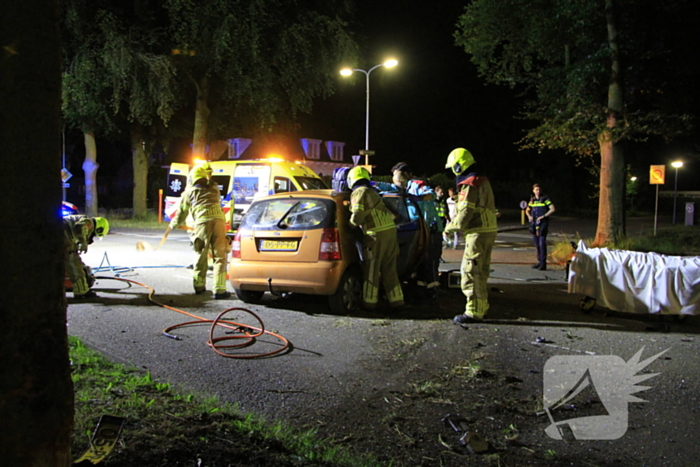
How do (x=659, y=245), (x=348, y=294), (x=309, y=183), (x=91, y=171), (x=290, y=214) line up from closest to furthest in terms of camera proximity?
(x=348, y=294) < (x=290, y=214) < (x=659, y=245) < (x=309, y=183) < (x=91, y=171)

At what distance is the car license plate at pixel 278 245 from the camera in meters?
7.66

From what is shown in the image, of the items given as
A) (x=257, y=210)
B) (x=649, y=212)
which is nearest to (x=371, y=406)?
(x=257, y=210)

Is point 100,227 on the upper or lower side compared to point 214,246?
upper

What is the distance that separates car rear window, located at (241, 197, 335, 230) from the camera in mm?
7664

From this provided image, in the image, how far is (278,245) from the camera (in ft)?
25.4

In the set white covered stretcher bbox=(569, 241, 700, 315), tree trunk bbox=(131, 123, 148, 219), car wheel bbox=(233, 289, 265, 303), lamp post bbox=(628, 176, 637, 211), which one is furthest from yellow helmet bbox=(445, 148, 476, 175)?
lamp post bbox=(628, 176, 637, 211)

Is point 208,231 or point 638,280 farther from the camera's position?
point 208,231

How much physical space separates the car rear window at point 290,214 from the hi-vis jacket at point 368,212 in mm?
321

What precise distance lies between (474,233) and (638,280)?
224 centimetres

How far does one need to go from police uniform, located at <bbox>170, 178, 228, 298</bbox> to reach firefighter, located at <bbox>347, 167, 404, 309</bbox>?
227 centimetres

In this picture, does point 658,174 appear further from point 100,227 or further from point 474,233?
point 100,227

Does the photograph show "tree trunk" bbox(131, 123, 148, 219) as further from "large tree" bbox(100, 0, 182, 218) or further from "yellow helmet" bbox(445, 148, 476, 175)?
"yellow helmet" bbox(445, 148, 476, 175)

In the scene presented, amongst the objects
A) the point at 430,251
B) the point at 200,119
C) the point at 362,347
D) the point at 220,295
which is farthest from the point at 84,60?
the point at 362,347

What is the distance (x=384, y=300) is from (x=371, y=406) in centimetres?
427
